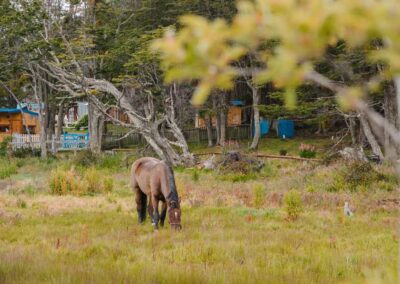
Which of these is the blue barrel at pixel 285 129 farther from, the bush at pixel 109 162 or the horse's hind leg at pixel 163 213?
the horse's hind leg at pixel 163 213

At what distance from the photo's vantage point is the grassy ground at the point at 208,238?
7.55 m

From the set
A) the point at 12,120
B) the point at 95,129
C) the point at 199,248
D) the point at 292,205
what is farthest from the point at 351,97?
the point at 12,120

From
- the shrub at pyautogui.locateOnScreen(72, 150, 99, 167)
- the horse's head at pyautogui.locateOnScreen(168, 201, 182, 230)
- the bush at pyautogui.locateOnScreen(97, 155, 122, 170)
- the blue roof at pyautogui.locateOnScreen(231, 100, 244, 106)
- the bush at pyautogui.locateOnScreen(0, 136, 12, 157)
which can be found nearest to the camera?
the horse's head at pyautogui.locateOnScreen(168, 201, 182, 230)

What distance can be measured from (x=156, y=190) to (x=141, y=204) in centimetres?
120

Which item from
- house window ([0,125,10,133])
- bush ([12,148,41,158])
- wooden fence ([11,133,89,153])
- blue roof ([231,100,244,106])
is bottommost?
bush ([12,148,41,158])

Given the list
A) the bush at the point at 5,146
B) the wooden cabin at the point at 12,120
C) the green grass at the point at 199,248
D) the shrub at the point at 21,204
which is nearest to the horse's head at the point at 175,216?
the green grass at the point at 199,248

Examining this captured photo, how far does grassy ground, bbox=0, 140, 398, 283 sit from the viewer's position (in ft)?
24.8

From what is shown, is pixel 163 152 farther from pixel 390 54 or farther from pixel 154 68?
pixel 390 54

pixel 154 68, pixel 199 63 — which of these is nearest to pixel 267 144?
pixel 154 68

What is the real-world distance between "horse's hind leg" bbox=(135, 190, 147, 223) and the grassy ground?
36 cm

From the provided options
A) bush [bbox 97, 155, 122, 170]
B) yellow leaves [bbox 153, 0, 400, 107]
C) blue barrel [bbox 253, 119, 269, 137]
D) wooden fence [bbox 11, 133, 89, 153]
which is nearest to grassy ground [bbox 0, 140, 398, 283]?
yellow leaves [bbox 153, 0, 400, 107]

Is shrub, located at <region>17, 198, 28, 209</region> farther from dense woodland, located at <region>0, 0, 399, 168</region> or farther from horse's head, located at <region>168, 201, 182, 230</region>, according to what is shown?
dense woodland, located at <region>0, 0, 399, 168</region>

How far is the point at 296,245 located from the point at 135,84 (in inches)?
816

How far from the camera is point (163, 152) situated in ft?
91.9
